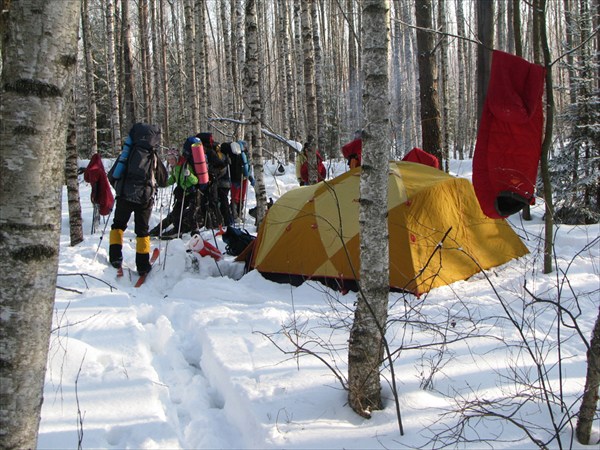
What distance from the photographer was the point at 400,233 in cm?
535

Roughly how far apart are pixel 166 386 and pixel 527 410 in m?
2.36

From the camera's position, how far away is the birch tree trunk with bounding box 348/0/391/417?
2693 millimetres

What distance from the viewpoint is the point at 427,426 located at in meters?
2.61

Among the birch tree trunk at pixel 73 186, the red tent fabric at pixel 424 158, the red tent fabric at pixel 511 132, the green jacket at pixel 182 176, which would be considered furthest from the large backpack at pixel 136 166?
the red tent fabric at pixel 511 132

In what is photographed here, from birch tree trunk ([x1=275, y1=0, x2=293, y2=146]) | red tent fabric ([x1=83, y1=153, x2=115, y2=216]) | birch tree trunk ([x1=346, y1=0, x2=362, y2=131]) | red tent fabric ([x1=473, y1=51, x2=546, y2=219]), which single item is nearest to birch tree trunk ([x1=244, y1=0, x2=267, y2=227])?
red tent fabric ([x1=83, y1=153, x2=115, y2=216])

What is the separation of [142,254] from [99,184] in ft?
5.27

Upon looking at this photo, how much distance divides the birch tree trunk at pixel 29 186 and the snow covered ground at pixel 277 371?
1099 mm

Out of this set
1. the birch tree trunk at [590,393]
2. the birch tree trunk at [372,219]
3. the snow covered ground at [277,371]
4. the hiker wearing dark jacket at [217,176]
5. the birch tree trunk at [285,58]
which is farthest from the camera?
the birch tree trunk at [285,58]

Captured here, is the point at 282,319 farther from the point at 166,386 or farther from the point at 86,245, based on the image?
the point at 86,245

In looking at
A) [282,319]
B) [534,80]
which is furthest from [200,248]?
[534,80]

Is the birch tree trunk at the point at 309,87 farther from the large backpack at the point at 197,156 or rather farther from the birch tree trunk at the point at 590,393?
the birch tree trunk at the point at 590,393

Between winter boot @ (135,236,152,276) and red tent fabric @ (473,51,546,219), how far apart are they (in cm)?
432

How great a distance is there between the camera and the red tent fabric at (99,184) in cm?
679

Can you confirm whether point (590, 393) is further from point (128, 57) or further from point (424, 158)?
point (128, 57)
